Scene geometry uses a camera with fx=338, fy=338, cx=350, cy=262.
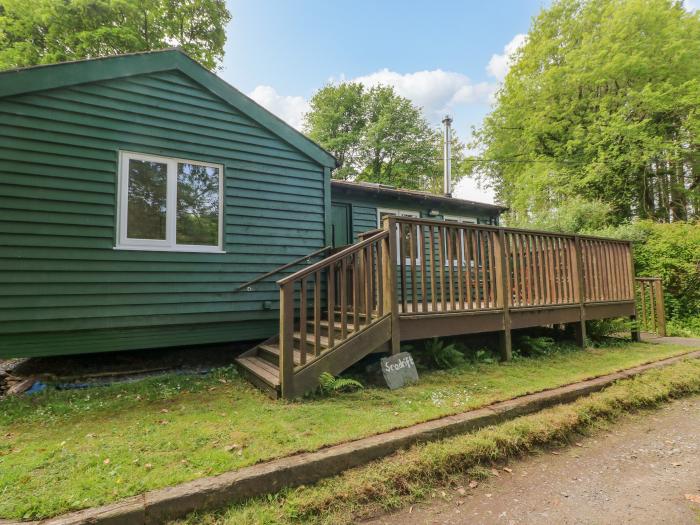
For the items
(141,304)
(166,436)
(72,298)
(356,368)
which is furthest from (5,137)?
(356,368)

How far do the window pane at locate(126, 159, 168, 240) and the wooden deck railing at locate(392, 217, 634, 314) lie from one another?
3.18 m

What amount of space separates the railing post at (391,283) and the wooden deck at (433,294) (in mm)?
12

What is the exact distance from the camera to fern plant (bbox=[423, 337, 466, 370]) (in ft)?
15.3

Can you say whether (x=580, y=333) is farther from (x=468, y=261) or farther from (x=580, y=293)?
(x=468, y=261)

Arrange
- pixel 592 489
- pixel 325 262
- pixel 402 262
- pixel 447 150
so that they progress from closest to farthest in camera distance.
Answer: pixel 592 489 < pixel 325 262 < pixel 402 262 < pixel 447 150

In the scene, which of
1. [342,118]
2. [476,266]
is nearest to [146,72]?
[476,266]

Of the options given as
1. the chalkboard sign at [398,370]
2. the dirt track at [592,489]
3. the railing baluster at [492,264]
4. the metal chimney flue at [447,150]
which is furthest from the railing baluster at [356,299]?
the metal chimney flue at [447,150]

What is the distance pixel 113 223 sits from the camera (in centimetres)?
437

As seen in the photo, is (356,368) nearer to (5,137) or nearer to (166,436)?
(166,436)

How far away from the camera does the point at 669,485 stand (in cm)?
239

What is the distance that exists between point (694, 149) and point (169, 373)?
758 inches

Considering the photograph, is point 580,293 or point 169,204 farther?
point 580,293

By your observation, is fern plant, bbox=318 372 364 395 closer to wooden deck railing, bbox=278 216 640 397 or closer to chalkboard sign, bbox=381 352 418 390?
wooden deck railing, bbox=278 216 640 397

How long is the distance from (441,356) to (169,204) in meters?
4.35
